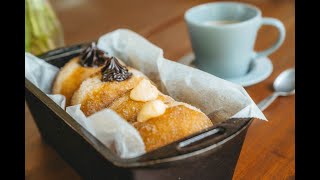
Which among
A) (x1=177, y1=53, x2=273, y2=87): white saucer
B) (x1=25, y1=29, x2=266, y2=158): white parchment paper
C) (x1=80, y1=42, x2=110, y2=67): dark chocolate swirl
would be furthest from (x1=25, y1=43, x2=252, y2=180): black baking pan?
(x1=177, y1=53, x2=273, y2=87): white saucer

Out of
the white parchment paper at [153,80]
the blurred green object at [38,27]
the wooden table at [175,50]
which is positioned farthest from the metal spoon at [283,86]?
the blurred green object at [38,27]

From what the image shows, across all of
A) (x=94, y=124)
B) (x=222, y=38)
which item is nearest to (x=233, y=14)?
(x=222, y=38)

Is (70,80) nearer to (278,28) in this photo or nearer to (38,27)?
(38,27)

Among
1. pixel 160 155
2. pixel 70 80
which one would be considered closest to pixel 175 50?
pixel 70 80

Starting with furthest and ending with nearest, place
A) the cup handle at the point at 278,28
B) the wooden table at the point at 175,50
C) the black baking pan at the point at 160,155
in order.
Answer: the cup handle at the point at 278,28
the wooden table at the point at 175,50
the black baking pan at the point at 160,155

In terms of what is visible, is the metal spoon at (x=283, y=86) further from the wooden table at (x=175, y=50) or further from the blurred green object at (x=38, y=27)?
the blurred green object at (x=38, y=27)

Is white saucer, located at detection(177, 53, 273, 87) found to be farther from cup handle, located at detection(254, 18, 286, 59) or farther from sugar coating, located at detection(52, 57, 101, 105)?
sugar coating, located at detection(52, 57, 101, 105)
